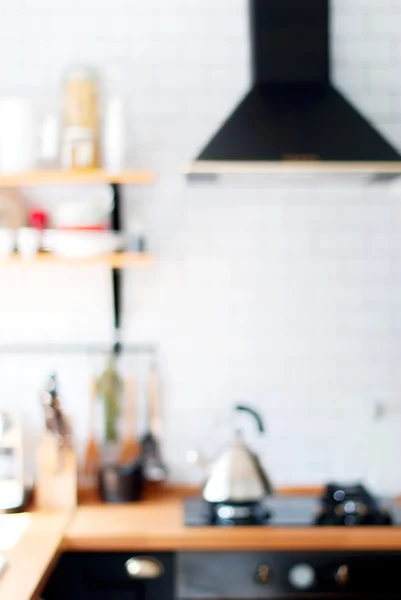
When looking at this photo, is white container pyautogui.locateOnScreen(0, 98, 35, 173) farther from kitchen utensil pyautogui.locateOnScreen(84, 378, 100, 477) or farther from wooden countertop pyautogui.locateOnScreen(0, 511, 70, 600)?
wooden countertop pyautogui.locateOnScreen(0, 511, 70, 600)

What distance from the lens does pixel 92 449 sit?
2672 millimetres

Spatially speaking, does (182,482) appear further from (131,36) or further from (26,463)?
(131,36)

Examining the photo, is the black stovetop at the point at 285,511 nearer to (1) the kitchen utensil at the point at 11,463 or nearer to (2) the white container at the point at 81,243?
(1) the kitchen utensil at the point at 11,463

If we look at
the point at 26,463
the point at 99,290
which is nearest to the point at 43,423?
the point at 26,463

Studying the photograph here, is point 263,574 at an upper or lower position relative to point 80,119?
lower

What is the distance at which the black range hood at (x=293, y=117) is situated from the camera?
223 cm

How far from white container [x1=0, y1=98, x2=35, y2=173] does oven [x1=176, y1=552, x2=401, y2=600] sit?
133cm

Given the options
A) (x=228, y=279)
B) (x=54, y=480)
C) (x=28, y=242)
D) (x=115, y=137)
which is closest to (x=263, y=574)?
(x=54, y=480)

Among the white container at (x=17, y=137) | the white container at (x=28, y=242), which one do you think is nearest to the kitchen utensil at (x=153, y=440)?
the white container at (x=28, y=242)

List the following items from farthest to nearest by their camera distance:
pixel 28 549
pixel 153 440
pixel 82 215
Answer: pixel 153 440 < pixel 82 215 < pixel 28 549

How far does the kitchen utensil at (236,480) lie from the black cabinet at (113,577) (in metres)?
0.24

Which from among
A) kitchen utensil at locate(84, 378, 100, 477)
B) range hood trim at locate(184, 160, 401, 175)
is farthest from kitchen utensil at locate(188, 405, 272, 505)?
range hood trim at locate(184, 160, 401, 175)

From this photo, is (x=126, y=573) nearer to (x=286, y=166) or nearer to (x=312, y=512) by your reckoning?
(x=312, y=512)

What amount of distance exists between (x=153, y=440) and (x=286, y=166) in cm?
102
